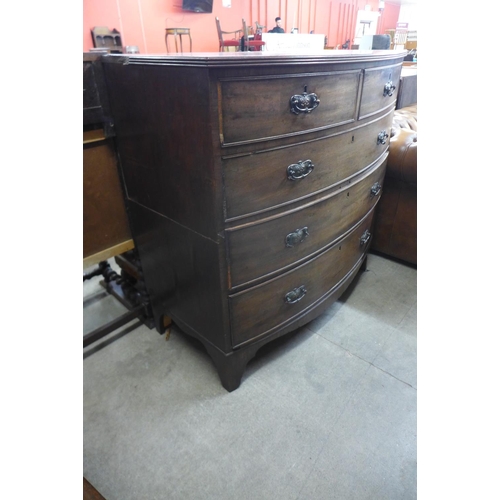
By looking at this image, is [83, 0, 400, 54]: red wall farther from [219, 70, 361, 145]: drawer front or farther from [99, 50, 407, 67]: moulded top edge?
[219, 70, 361, 145]: drawer front

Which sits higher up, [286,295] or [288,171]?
[288,171]

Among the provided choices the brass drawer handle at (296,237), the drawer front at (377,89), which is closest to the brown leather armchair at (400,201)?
the drawer front at (377,89)

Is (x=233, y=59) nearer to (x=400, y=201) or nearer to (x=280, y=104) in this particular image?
(x=280, y=104)

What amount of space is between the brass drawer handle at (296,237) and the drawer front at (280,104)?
0.32 m

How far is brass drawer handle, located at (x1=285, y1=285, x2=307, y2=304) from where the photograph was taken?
122cm

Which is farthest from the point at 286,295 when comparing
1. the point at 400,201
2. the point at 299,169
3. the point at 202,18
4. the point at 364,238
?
the point at 202,18

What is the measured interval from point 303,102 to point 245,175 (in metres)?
0.26

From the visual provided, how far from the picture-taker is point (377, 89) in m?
1.19

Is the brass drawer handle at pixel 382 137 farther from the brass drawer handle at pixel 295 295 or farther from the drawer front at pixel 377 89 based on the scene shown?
the brass drawer handle at pixel 295 295
